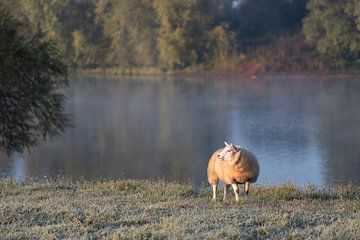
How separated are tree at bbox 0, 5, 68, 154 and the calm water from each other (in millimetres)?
983

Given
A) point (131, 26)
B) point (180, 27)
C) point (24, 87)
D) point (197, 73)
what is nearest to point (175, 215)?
point (24, 87)

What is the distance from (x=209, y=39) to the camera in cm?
5212

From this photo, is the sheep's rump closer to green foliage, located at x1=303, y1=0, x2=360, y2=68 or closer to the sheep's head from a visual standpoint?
the sheep's head

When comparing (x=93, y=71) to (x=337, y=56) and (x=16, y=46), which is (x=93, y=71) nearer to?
(x=337, y=56)

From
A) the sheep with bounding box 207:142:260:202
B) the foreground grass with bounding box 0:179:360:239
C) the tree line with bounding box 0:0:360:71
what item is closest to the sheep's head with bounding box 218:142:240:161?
the sheep with bounding box 207:142:260:202

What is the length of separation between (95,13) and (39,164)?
3534 cm

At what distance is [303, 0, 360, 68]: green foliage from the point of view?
153ft

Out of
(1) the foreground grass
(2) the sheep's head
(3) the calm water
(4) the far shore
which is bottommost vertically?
(4) the far shore

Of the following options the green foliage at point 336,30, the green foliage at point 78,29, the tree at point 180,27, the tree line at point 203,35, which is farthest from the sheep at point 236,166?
the tree at point 180,27

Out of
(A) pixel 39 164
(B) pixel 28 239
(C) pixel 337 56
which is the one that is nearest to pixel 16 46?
(A) pixel 39 164

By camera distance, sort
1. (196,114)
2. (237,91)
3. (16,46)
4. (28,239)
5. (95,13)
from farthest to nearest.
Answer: (95,13)
(237,91)
(196,114)
(16,46)
(28,239)

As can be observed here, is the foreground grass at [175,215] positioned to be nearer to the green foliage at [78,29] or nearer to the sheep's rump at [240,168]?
the sheep's rump at [240,168]

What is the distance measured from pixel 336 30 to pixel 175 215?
42115 millimetres

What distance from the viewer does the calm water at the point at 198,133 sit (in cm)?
1686
